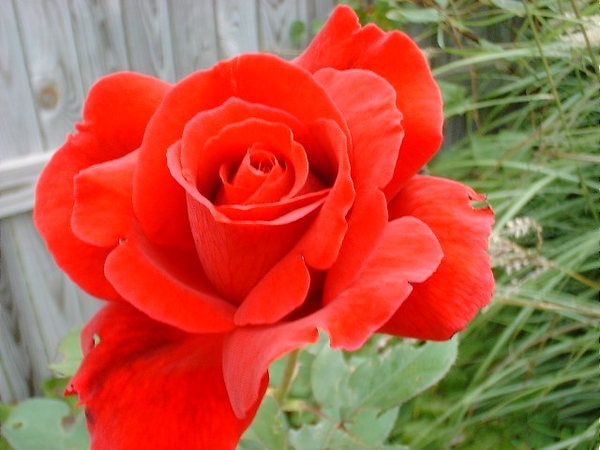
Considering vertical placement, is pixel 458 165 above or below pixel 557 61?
below

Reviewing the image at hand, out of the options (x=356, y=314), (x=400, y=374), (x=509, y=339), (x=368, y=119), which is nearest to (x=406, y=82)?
(x=368, y=119)

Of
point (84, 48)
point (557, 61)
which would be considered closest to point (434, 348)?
point (84, 48)

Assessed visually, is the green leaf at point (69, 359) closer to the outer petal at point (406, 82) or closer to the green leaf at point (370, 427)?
the green leaf at point (370, 427)

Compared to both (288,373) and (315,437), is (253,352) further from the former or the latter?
(315,437)

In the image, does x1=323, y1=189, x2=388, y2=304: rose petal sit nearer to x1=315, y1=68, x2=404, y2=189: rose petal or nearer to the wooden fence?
x1=315, y1=68, x2=404, y2=189: rose petal


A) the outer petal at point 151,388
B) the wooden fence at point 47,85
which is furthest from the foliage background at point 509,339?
the wooden fence at point 47,85

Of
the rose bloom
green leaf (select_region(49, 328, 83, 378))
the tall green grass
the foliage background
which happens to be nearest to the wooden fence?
the foliage background

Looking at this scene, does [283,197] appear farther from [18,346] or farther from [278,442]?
[18,346]
